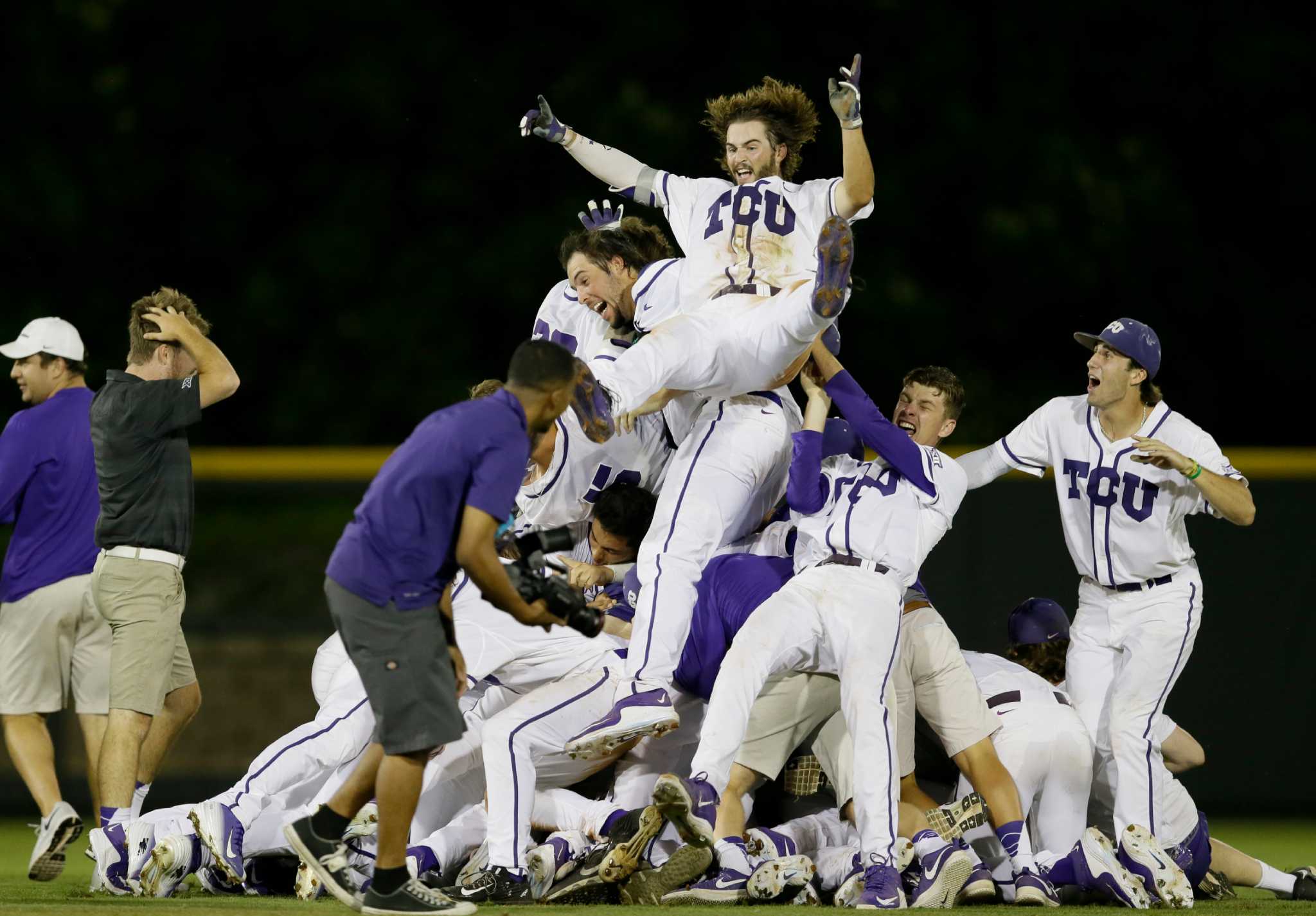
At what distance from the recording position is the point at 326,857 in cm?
496

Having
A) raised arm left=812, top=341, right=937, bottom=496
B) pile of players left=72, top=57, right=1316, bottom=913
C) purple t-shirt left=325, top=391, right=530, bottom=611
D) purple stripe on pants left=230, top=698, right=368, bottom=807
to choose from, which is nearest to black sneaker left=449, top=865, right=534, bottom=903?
pile of players left=72, top=57, right=1316, bottom=913

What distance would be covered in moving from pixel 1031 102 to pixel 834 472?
34.8 ft

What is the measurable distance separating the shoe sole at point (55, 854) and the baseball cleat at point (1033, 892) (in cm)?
358

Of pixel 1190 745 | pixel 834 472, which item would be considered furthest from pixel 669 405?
pixel 1190 745

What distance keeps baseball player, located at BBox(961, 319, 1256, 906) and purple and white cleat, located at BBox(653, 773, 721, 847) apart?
1.70m

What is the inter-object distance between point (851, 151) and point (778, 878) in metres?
2.70

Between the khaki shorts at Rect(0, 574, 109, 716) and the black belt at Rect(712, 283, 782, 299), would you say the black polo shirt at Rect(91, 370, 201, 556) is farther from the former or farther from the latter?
the black belt at Rect(712, 283, 782, 299)

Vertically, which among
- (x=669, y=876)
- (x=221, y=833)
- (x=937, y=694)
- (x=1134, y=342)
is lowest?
(x=221, y=833)

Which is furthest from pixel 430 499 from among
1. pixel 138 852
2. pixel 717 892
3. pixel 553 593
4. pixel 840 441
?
pixel 840 441

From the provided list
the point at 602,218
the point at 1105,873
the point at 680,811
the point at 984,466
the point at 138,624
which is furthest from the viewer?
the point at 602,218

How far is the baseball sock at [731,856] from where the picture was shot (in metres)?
5.72

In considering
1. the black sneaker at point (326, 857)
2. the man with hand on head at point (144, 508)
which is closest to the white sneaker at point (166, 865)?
the man with hand on head at point (144, 508)

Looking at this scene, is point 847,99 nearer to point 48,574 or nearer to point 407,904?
point 407,904

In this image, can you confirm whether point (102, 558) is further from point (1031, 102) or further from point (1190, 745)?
point (1031, 102)
